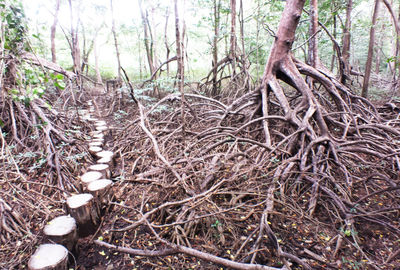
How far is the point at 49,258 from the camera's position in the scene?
59.4 inches

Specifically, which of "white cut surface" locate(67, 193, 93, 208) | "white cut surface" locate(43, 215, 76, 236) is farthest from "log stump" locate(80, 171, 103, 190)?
"white cut surface" locate(43, 215, 76, 236)

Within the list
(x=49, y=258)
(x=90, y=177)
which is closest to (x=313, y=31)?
(x=90, y=177)

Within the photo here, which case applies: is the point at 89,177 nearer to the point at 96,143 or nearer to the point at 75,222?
the point at 75,222

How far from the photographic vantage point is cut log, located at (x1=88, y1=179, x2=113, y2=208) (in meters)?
2.24

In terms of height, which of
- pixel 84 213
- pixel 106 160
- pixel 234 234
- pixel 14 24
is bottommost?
pixel 234 234

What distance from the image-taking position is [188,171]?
2201 millimetres

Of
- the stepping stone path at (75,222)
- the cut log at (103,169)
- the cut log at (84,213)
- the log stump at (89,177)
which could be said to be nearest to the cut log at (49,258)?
the stepping stone path at (75,222)

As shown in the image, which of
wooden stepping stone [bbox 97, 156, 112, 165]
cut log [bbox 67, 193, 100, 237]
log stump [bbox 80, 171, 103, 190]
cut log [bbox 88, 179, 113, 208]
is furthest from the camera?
wooden stepping stone [bbox 97, 156, 112, 165]

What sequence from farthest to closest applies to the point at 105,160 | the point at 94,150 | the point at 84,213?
the point at 94,150 < the point at 105,160 < the point at 84,213

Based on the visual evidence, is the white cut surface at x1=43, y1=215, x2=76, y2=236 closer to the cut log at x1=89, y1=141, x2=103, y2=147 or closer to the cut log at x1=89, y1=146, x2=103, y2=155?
the cut log at x1=89, y1=146, x2=103, y2=155

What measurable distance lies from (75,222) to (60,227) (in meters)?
0.12

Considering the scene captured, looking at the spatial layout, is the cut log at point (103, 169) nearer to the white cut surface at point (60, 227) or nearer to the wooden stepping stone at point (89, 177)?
the wooden stepping stone at point (89, 177)

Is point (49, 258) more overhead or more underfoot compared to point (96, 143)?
more underfoot

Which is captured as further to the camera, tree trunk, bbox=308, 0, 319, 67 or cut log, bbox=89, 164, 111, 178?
tree trunk, bbox=308, 0, 319, 67
